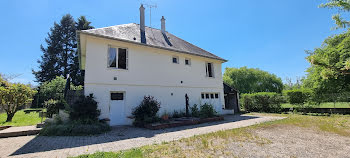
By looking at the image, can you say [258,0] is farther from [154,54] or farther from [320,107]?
[320,107]

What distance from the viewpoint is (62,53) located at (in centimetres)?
2759

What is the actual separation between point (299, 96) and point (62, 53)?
35.4 meters

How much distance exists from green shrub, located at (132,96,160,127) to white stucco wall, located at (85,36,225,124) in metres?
0.57

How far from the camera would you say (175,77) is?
1117cm

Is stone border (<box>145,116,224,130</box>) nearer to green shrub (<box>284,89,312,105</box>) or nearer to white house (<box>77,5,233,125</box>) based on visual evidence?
white house (<box>77,5,233,125</box>)

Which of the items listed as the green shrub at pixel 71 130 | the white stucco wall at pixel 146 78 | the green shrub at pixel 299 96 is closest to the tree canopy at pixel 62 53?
the white stucco wall at pixel 146 78

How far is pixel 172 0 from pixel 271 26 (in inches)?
350

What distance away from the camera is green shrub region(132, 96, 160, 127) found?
320 inches

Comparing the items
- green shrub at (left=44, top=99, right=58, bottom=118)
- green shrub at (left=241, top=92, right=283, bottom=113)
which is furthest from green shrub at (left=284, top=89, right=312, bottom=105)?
green shrub at (left=44, top=99, right=58, bottom=118)

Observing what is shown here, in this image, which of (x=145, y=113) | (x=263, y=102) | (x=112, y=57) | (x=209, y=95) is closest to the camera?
(x=145, y=113)

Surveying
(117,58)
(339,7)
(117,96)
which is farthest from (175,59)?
(339,7)

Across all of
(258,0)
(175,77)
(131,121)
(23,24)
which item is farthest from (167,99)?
(23,24)

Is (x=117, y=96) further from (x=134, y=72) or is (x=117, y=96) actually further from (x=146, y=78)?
(x=146, y=78)

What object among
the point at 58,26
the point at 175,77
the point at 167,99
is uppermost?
the point at 58,26
